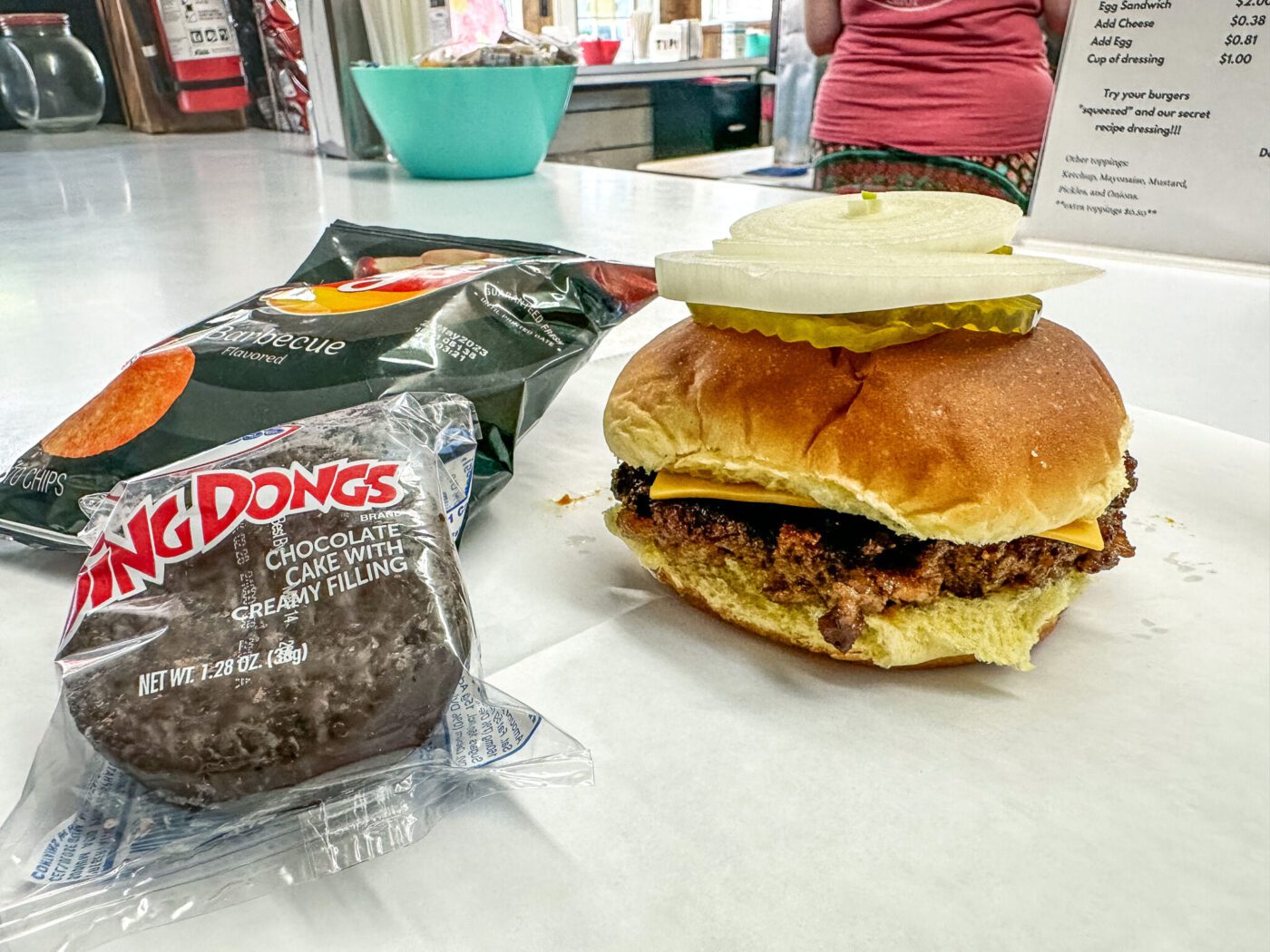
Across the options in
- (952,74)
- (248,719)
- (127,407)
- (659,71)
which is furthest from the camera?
(659,71)

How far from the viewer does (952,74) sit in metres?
2.20

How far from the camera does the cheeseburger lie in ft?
2.51

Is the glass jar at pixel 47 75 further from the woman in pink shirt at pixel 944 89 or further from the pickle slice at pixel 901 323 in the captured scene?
the pickle slice at pixel 901 323

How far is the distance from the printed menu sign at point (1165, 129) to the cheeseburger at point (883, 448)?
2.64 feet

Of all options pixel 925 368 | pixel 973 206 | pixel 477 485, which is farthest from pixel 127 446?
pixel 973 206

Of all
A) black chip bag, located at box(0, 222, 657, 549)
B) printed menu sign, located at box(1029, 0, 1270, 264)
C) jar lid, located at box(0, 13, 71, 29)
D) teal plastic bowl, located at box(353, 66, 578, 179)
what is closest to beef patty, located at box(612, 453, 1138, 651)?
black chip bag, located at box(0, 222, 657, 549)

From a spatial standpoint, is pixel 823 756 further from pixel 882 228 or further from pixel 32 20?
pixel 32 20

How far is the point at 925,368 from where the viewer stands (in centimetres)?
81

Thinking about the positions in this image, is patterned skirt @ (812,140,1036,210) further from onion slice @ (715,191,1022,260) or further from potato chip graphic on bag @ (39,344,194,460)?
potato chip graphic on bag @ (39,344,194,460)

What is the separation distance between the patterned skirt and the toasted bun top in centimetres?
152

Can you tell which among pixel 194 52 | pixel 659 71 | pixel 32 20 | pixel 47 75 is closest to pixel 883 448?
pixel 194 52

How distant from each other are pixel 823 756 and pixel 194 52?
3719 millimetres

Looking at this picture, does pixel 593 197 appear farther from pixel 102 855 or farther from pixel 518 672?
pixel 102 855

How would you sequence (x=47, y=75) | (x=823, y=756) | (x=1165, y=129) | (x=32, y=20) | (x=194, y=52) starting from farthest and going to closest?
(x=47, y=75) → (x=194, y=52) → (x=32, y=20) → (x=1165, y=129) → (x=823, y=756)
